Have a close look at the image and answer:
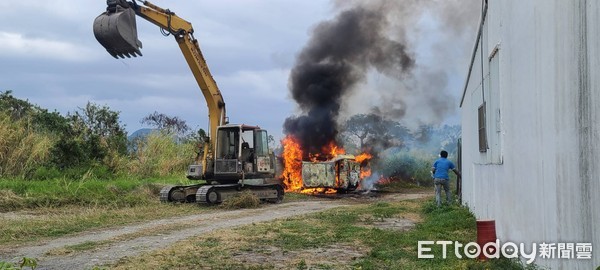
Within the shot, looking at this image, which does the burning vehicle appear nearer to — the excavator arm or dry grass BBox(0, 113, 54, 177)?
the excavator arm

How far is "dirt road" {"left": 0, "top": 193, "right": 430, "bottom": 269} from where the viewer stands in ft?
29.3

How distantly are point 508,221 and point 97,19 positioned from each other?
41.4 ft

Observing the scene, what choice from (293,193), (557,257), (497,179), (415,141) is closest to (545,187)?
(557,257)

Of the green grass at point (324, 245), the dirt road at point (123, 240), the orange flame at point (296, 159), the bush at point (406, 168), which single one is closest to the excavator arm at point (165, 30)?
the dirt road at point (123, 240)

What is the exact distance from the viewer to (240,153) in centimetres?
1928

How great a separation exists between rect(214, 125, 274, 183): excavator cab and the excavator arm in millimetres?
516

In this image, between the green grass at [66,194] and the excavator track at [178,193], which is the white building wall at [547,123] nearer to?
the excavator track at [178,193]

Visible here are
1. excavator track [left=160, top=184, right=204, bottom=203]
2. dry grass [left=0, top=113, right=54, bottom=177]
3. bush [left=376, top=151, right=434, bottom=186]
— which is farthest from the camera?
bush [left=376, top=151, right=434, bottom=186]

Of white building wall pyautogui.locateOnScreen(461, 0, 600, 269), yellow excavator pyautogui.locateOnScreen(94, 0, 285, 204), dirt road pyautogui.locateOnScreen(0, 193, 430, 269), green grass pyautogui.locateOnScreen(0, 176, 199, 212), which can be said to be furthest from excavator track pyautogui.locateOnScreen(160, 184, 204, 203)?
white building wall pyautogui.locateOnScreen(461, 0, 600, 269)

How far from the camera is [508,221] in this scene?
7.79m

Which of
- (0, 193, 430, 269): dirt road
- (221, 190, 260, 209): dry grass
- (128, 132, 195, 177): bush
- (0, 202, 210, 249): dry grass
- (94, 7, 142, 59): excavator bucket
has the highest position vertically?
(94, 7, 142, 59): excavator bucket

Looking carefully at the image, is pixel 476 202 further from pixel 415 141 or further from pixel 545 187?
pixel 415 141

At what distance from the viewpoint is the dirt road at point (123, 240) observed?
893cm

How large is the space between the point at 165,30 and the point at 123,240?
9.56 metres
